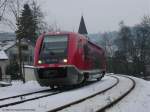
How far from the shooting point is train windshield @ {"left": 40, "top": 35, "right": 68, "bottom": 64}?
28.4 meters

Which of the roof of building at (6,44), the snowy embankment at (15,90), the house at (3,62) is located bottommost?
the snowy embankment at (15,90)

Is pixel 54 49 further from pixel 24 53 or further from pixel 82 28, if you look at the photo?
pixel 82 28

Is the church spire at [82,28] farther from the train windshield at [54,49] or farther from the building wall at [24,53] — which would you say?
the train windshield at [54,49]

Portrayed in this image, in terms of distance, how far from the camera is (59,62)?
28281 millimetres

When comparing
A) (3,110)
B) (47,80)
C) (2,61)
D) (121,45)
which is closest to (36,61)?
(47,80)

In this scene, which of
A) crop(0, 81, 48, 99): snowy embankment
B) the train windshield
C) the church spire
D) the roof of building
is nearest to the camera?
crop(0, 81, 48, 99): snowy embankment

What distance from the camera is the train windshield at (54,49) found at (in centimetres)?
2838

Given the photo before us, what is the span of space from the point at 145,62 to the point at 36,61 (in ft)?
275

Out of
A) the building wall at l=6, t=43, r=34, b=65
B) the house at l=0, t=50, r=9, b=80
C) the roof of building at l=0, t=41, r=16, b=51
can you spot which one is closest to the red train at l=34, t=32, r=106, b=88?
the house at l=0, t=50, r=9, b=80

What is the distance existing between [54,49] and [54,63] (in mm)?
862

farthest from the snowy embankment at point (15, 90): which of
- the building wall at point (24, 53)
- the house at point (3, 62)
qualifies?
the building wall at point (24, 53)

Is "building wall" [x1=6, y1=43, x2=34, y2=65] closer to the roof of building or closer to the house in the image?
the roof of building

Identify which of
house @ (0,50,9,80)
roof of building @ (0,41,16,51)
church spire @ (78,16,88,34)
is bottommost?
house @ (0,50,9,80)

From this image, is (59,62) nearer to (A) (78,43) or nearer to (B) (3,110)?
(A) (78,43)
